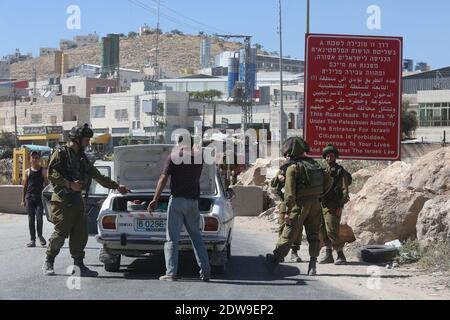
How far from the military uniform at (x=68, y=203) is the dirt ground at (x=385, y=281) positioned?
316 cm

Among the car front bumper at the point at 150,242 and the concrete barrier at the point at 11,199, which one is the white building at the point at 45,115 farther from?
the car front bumper at the point at 150,242

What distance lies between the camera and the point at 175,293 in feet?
26.5

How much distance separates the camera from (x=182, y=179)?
8852 mm

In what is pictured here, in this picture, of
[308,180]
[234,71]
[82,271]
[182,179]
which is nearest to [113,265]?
[82,271]

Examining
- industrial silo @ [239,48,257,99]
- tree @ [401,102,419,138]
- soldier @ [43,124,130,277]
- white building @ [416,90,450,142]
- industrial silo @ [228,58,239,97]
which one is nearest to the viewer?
soldier @ [43,124,130,277]

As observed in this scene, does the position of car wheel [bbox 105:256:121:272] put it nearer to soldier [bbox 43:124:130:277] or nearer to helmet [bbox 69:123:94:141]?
soldier [bbox 43:124:130:277]

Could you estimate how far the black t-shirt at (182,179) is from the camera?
29.0ft

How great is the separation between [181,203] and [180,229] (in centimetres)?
33

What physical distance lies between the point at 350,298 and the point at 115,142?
76.5 meters

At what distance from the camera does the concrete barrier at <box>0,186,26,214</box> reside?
22.5 meters

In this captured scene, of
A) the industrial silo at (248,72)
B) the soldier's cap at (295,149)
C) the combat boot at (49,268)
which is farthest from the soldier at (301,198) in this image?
the industrial silo at (248,72)

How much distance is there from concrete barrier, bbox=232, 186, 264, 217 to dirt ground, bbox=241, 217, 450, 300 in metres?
9.96

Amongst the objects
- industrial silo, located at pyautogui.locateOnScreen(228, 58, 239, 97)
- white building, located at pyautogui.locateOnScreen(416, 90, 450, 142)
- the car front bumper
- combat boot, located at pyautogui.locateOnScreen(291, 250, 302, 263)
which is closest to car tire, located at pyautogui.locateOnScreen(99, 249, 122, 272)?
the car front bumper
